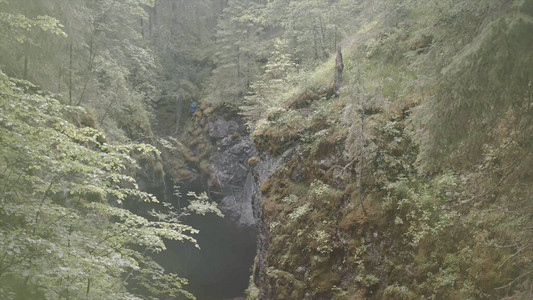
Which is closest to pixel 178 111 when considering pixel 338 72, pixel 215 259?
pixel 215 259

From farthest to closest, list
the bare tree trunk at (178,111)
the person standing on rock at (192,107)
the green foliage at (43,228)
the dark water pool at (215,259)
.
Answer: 1. the person standing on rock at (192,107)
2. the bare tree trunk at (178,111)
3. the dark water pool at (215,259)
4. the green foliage at (43,228)

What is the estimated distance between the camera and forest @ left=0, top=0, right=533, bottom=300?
388 cm

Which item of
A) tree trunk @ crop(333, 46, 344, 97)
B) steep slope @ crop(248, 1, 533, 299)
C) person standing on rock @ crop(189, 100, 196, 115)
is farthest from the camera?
person standing on rock @ crop(189, 100, 196, 115)

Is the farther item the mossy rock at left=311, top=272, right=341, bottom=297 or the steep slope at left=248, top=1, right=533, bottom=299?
the mossy rock at left=311, top=272, right=341, bottom=297

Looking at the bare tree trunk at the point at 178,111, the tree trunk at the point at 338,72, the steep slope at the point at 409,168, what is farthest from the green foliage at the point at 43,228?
the bare tree trunk at the point at 178,111

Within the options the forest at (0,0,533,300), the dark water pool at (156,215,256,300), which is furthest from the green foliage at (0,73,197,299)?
the dark water pool at (156,215,256,300)

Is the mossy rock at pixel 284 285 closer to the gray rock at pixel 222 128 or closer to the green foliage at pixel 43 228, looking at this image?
the green foliage at pixel 43 228

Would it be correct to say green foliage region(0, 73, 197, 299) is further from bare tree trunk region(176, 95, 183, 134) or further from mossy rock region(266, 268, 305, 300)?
bare tree trunk region(176, 95, 183, 134)

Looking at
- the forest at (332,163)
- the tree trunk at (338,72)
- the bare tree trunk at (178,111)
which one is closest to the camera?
the forest at (332,163)

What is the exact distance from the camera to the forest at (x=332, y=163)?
3.88 metres

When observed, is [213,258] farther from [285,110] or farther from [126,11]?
[126,11]

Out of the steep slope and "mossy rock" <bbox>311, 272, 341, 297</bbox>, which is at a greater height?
the steep slope

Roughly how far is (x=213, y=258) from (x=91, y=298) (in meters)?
16.7

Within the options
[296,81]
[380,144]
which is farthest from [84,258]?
[296,81]
